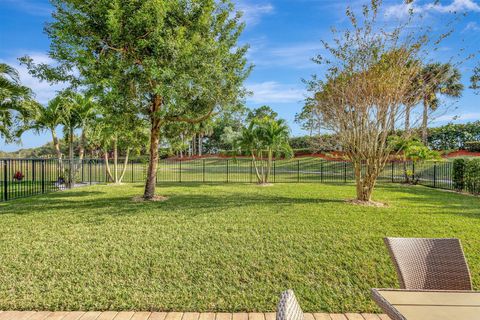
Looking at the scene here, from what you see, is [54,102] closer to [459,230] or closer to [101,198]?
[101,198]

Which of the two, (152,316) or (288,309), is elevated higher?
(288,309)

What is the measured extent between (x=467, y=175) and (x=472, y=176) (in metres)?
0.28

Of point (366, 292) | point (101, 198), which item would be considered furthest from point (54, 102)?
point (366, 292)

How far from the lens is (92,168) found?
1717cm

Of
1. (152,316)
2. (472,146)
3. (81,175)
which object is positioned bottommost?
(152,316)

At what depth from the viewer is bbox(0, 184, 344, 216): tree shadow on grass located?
7891 mm

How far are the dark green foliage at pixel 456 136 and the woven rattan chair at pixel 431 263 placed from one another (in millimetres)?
26131

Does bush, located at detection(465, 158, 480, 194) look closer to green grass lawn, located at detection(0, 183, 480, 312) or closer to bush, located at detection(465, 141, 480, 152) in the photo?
green grass lawn, located at detection(0, 183, 480, 312)

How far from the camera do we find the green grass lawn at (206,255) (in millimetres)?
3627

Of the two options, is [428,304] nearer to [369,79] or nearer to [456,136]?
[369,79]

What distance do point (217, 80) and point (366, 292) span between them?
7.09 m

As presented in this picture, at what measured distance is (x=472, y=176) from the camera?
39.7 ft

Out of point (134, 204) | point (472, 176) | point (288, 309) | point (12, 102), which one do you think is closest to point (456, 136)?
point (472, 176)

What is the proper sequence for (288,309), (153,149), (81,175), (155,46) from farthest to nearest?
1. (81,175)
2. (153,149)
3. (155,46)
4. (288,309)
